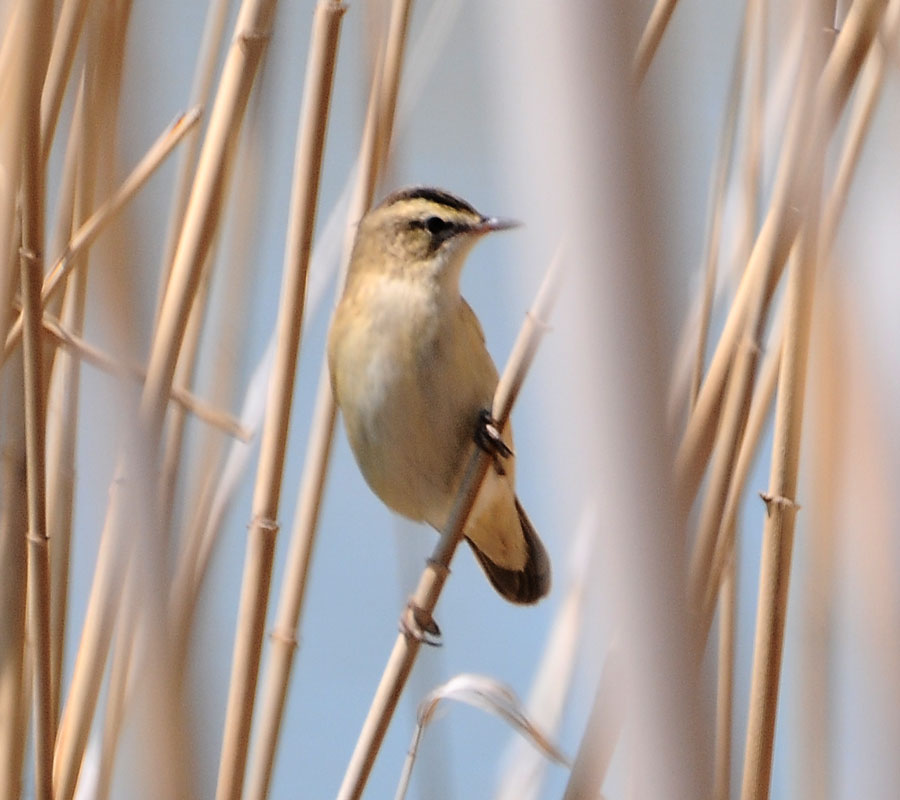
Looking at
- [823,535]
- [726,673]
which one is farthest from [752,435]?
[726,673]

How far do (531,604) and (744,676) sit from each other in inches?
18.8

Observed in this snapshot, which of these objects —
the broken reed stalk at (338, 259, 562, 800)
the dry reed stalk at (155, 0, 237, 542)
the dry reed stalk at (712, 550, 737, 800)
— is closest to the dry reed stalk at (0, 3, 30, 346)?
the dry reed stalk at (155, 0, 237, 542)

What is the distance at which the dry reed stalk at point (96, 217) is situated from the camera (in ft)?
2.83

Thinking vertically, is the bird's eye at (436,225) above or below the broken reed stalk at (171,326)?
above

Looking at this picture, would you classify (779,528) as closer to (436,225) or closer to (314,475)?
(314,475)

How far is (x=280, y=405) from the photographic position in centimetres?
89

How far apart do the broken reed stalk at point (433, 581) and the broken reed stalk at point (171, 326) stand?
218mm

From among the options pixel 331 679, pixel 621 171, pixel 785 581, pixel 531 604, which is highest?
pixel 621 171

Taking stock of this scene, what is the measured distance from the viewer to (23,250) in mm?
757

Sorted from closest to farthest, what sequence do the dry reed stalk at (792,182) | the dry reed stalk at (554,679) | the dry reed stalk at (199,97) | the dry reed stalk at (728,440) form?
the dry reed stalk at (792,182) → the dry reed stalk at (728,440) → the dry reed stalk at (199,97) → the dry reed stalk at (554,679)

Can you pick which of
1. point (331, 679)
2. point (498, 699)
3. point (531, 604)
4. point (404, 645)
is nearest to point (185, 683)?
point (404, 645)

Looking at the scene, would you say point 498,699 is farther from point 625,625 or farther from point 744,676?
point 625,625

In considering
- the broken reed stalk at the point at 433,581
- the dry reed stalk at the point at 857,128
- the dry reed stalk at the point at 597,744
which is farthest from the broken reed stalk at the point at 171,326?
the dry reed stalk at the point at 857,128

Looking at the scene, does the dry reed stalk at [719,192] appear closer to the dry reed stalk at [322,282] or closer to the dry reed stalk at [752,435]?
the dry reed stalk at [752,435]
